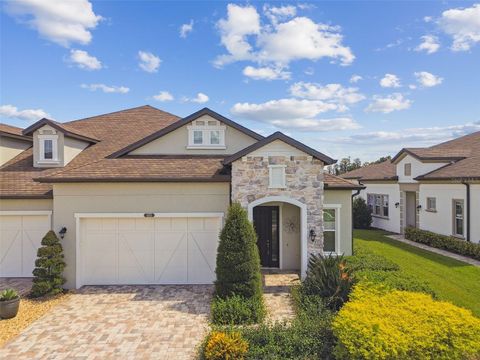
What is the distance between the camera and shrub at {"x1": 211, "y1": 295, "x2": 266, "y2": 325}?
27.0ft

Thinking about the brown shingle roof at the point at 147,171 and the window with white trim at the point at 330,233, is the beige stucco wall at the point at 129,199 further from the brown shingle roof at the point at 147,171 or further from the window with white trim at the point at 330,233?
the window with white trim at the point at 330,233

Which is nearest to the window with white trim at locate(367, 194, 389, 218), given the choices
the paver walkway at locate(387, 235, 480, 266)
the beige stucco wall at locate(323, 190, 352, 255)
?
the paver walkway at locate(387, 235, 480, 266)

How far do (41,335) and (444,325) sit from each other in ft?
30.4

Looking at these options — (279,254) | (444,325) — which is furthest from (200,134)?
(444,325)

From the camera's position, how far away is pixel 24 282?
11820 millimetres

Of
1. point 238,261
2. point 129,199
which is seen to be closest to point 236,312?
point 238,261

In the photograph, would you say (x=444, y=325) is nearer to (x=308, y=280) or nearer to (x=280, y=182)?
(x=308, y=280)

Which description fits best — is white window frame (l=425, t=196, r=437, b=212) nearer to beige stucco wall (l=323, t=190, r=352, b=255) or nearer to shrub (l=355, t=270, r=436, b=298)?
beige stucco wall (l=323, t=190, r=352, b=255)

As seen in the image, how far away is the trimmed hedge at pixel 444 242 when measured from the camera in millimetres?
14570

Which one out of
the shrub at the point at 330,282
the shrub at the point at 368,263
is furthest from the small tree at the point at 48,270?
the shrub at the point at 368,263

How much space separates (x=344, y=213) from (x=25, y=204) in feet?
42.0

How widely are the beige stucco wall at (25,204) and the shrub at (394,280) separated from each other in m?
11.7

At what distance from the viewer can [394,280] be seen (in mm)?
9531

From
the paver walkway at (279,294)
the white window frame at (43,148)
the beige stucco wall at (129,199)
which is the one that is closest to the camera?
the paver walkway at (279,294)
